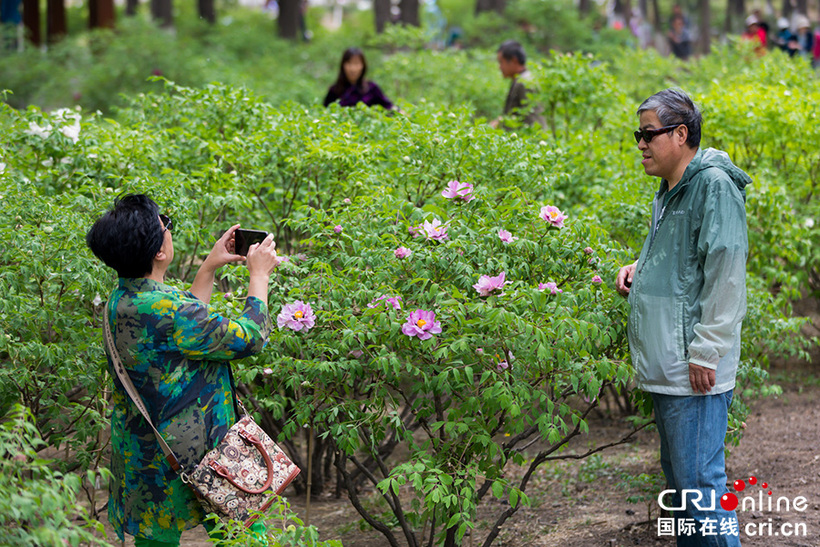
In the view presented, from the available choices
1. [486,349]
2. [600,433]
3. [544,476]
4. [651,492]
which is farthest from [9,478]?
[600,433]

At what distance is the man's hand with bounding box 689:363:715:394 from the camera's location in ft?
9.13

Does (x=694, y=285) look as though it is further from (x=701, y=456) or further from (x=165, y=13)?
(x=165, y=13)

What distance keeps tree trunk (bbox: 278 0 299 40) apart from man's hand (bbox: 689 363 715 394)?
20254 millimetres

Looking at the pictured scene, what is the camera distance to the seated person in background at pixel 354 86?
717cm

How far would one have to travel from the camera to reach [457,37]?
63.0 feet

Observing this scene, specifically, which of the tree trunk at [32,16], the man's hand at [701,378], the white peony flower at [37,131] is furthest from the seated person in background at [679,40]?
the man's hand at [701,378]

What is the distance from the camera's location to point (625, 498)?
461 cm

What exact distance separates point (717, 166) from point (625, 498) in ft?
7.41

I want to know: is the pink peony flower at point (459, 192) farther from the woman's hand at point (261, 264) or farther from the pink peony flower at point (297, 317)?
the woman's hand at point (261, 264)

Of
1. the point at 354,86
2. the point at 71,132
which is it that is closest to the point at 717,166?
the point at 71,132

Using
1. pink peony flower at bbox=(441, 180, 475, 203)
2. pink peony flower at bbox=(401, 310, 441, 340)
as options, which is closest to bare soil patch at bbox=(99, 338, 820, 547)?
pink peony flower at bbox=(401, 310, 441, 340)

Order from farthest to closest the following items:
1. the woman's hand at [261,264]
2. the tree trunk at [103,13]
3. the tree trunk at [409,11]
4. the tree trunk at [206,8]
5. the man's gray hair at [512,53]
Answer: the tree trunk at [206,8] < the tree trunk at [103,13] < the tree trunk at [409,11] < the man's gray hair at [512,53] < the woman's hand at [261,264]

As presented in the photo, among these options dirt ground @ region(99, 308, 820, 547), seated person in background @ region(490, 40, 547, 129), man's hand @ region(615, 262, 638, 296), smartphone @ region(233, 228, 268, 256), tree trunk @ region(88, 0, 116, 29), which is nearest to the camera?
smartphone @ region(233, 228, 268, 256)

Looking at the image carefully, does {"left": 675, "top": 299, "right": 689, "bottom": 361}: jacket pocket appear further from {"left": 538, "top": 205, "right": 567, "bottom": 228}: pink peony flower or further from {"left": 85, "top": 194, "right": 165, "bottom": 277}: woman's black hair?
{"left": 85, "top": 194, "right": 165, "bottom": 277}: woman's black hair
